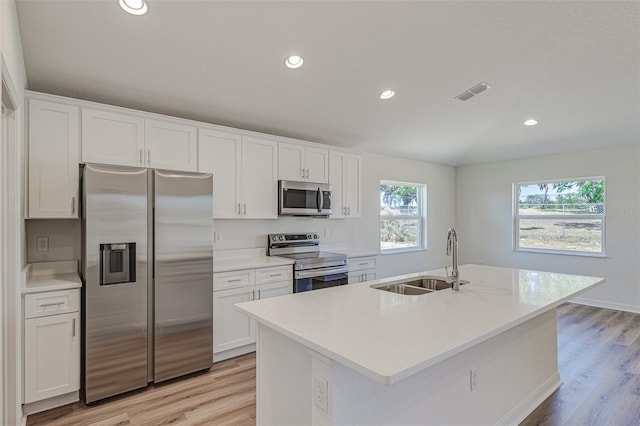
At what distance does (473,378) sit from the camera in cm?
190

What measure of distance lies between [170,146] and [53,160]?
84cm

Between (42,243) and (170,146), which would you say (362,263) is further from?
(42,243)

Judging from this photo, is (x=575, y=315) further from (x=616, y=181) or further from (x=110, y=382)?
(x=110, y=382)

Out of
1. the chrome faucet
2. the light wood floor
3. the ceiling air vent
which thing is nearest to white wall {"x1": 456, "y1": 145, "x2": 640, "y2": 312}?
the light wood floor

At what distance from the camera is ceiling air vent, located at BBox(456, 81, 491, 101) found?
3.41m

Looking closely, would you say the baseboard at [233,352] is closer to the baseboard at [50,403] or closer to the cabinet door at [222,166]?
the baseboard at [50,403]

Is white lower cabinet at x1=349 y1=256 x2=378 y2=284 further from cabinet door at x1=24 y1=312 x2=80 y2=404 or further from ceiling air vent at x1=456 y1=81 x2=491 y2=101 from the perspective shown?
cabinet door at x1=24 y1=312 x2=80 y2=404

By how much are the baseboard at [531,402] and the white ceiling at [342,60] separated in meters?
2.64

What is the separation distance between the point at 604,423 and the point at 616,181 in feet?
12.3

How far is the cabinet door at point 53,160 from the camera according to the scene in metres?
2.40

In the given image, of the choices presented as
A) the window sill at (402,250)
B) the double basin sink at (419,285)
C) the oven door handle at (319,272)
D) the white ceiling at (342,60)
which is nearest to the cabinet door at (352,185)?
the white ceiling at (342,60)

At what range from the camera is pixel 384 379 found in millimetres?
1059

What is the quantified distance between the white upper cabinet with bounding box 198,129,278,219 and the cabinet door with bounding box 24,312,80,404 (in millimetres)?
1440

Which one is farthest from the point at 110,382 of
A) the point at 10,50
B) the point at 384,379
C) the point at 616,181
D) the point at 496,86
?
the point at 616,181
